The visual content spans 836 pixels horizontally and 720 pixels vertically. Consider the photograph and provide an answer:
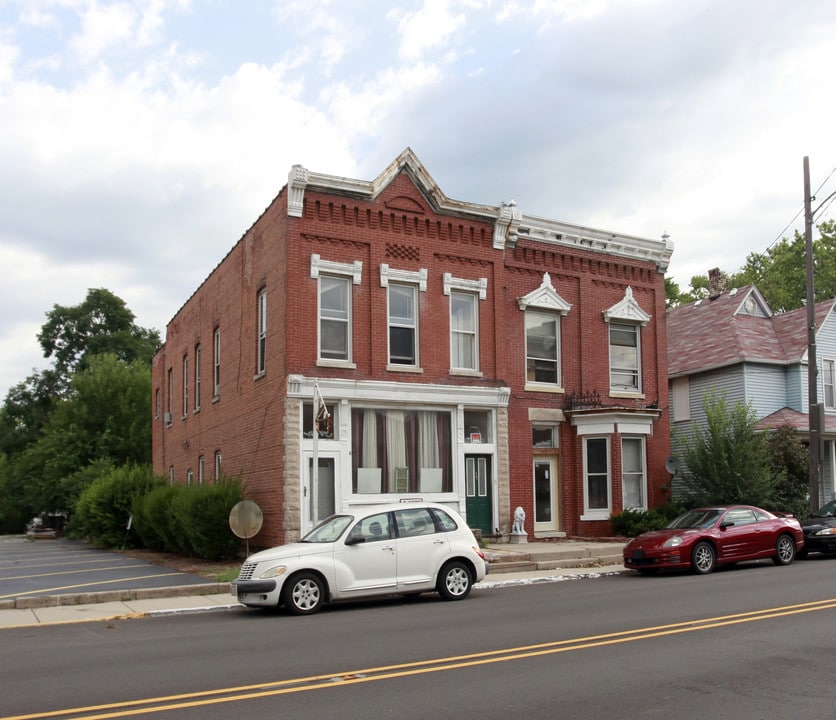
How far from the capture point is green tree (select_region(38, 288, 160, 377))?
64.0m

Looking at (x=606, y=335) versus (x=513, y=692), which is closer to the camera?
(x=513, y=692)

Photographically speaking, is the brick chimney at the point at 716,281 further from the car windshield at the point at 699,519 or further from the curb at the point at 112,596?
the curb at the point at 112,596

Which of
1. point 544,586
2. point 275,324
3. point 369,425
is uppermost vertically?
point 275,324

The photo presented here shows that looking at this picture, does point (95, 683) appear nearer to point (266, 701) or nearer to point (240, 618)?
point (266, 701)

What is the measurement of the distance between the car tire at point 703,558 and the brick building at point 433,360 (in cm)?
608

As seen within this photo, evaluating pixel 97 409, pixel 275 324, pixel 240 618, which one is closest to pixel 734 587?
pixel 240 618

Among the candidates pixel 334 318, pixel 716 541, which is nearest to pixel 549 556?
pixel 716 541

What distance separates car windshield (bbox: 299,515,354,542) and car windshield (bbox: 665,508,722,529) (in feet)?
25.0

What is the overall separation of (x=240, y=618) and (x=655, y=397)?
53.8 feet

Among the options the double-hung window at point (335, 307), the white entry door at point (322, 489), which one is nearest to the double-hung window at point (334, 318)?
the double-hung window at point (335, 307)

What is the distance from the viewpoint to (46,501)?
1829 inches

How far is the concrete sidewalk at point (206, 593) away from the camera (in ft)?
46.1

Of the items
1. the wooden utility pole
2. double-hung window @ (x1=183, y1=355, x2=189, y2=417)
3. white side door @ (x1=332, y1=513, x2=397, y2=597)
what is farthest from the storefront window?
double-hung window @ (x1=183, y1=355, x2=189, y2=417)

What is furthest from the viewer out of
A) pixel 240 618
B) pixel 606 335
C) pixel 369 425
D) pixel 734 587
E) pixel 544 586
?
pixel 606 335
